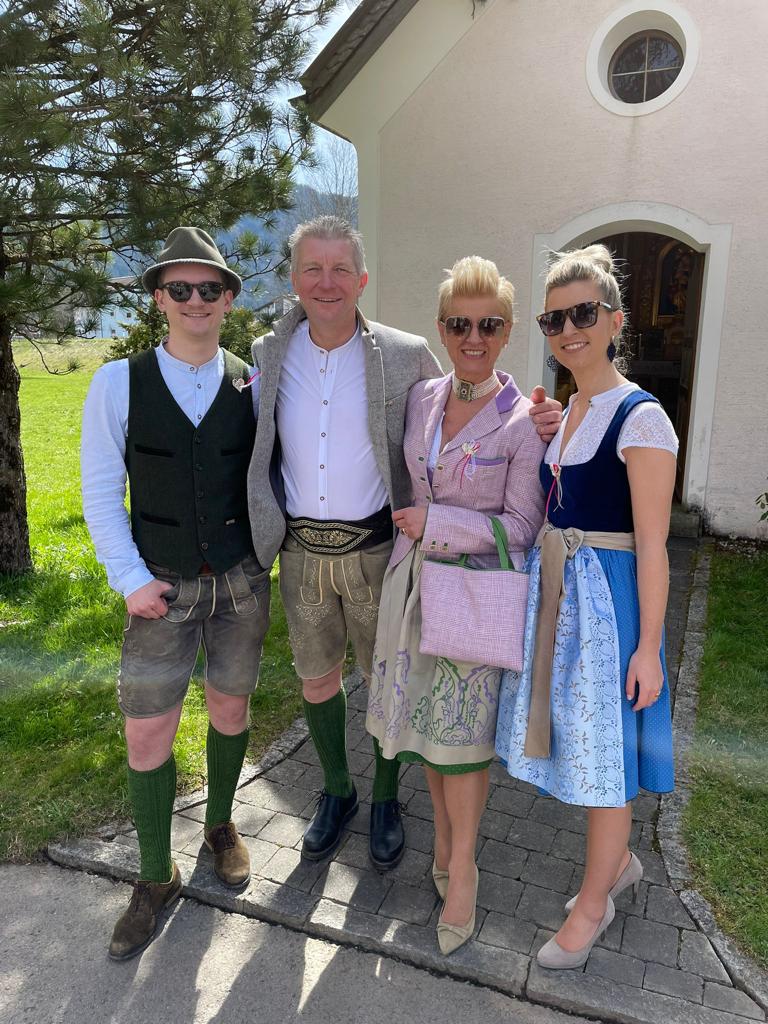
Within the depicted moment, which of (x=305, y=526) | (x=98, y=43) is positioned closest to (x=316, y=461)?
(x=305, y=526)

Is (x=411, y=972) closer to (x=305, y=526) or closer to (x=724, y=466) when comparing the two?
(x=305, y=526)

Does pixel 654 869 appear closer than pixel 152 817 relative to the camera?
No

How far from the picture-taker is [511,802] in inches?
123

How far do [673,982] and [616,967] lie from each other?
0.16 metres

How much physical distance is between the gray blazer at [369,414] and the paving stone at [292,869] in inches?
43.9

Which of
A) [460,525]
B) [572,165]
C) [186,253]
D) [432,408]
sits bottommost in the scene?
[460,525]

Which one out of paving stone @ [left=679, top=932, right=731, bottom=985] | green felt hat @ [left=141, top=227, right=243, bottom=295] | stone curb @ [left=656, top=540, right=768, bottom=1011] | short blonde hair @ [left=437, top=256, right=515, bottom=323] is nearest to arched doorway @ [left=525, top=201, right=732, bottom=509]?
stone curb @ [left=656, top=540, right=768, bottom=1011]

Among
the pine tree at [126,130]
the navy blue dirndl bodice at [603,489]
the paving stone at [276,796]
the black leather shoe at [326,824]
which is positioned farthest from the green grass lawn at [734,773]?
the pine tree at [126,130]

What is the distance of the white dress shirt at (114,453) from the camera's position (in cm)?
226

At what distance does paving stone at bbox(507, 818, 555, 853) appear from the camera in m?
2.84

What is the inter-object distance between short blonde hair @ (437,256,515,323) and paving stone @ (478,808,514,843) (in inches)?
76.5

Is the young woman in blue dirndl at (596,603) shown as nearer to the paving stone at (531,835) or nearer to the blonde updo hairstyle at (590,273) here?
the blonde updo hairstyle at (590,273)

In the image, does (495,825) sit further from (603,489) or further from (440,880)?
(603,489)

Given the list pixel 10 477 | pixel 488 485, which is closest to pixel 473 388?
pixel 488 485
